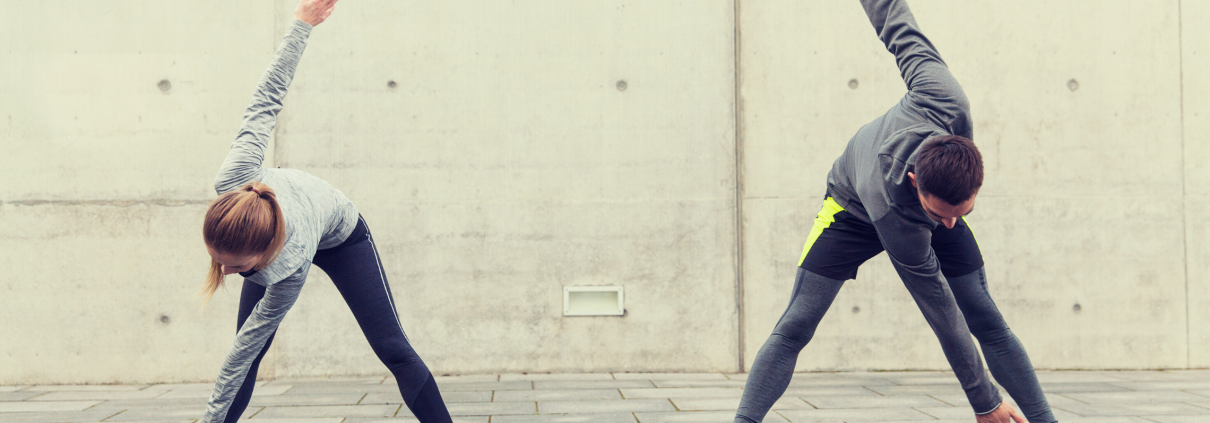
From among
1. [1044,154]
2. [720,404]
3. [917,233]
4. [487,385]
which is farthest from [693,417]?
[1044,154]

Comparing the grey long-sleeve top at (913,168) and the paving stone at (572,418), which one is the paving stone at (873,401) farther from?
the grey long-sleeve top at (913,168)

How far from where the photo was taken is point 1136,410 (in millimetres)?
3361

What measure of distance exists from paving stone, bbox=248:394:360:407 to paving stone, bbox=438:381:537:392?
46cm

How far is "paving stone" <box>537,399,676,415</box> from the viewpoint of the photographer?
134 inches

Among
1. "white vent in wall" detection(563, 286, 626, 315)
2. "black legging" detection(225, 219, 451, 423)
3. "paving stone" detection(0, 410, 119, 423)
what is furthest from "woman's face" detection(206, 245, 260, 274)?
"white vent in wall" detection(563, 286, 626, 315)

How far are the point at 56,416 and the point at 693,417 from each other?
2.88m

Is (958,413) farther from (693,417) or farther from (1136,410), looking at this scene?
(693,417)

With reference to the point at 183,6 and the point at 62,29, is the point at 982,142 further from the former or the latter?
the point at 62,29

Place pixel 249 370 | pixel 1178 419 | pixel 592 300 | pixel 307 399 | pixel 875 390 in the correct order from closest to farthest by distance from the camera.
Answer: pixel 249 370 < pixel 1178 419 < pixel 307 399 < pixel 875 390 < pixel 592 300

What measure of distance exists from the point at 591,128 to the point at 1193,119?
12.4 ft

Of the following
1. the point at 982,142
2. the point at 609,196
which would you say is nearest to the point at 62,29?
the point at 609,196

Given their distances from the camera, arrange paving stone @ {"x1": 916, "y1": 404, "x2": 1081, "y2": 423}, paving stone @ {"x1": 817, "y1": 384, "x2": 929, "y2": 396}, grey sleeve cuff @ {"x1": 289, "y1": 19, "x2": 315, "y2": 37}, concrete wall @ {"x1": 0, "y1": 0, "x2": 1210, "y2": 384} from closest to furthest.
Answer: grey sleeve cuff @ {"x1": 289, "y1": 19, "x2": 315, "y2": 37}
paving stone @ {"x1": 916, "y1": 404, "x2": 1081, "y2": 423}
paving stone @ {"x1": 817, "y1": 384, "x2": 929, "y2": 396}
concrete wall @ {"x1": 0, "y1": 0, "x2": 1210, "y2": 384}

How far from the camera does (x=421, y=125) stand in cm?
456

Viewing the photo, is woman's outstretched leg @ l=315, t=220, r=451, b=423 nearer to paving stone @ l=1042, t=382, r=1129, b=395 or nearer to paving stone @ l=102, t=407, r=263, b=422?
paving stone @ l=102, t=407, r=263, b=422
